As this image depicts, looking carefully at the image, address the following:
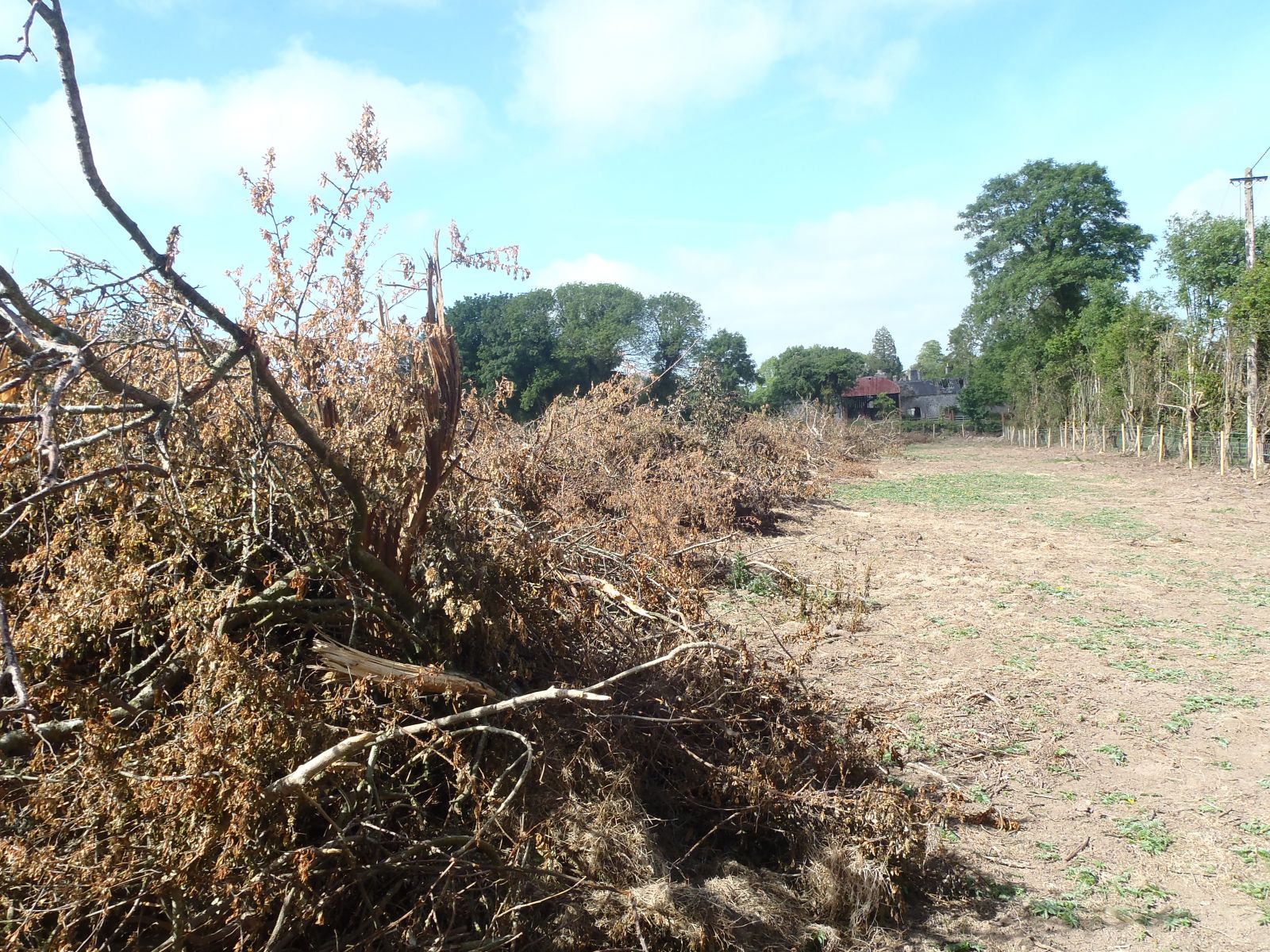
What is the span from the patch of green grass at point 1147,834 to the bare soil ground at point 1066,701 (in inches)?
0.4

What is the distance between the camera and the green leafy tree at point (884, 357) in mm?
112500

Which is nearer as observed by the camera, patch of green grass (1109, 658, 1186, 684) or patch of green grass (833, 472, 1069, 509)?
patch of green grass (1109, 658, 1186, 684)

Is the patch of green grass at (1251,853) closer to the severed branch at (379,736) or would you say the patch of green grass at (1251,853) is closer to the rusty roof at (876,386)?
the severed branch at (379,736)

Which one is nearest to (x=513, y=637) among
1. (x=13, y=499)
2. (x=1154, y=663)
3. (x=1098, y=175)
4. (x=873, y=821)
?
(x=873, y=821)

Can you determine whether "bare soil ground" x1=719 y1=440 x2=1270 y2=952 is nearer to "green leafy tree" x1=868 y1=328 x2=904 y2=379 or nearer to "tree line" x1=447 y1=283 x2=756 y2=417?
"tree line" x1=447 y1=283 x2=756 y2=417

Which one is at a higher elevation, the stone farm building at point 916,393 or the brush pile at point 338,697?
the stone farm building at point 916,393

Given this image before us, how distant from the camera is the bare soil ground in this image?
340 centimetres

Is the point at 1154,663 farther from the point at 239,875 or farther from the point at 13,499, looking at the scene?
the point at 13,499

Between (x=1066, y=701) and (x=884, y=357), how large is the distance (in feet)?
377

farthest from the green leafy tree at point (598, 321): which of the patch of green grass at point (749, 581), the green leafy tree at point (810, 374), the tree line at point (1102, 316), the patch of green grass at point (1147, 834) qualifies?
the patch of green grass at point (1147, 834)

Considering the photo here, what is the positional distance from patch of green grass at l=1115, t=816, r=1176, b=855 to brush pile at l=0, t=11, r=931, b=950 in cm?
112

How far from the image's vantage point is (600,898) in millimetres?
2709

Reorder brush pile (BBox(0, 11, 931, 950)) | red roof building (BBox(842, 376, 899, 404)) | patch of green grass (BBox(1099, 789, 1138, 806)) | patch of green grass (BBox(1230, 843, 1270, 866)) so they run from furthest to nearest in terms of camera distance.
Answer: red roof building (BBox(842, 376, 899, 404)) < patch of green grass (BBox(1099, 789, 1138, 806)) < patch of green grass (BBox(1230, 843, 1270, 866)) < brush pile (BBox(0, 11, 931, 950))

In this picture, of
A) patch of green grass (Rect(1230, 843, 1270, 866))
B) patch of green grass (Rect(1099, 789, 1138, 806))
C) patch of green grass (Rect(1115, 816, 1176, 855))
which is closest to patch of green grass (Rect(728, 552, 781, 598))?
patch of green grass (Rect(1099, 789, 1138, 806))
